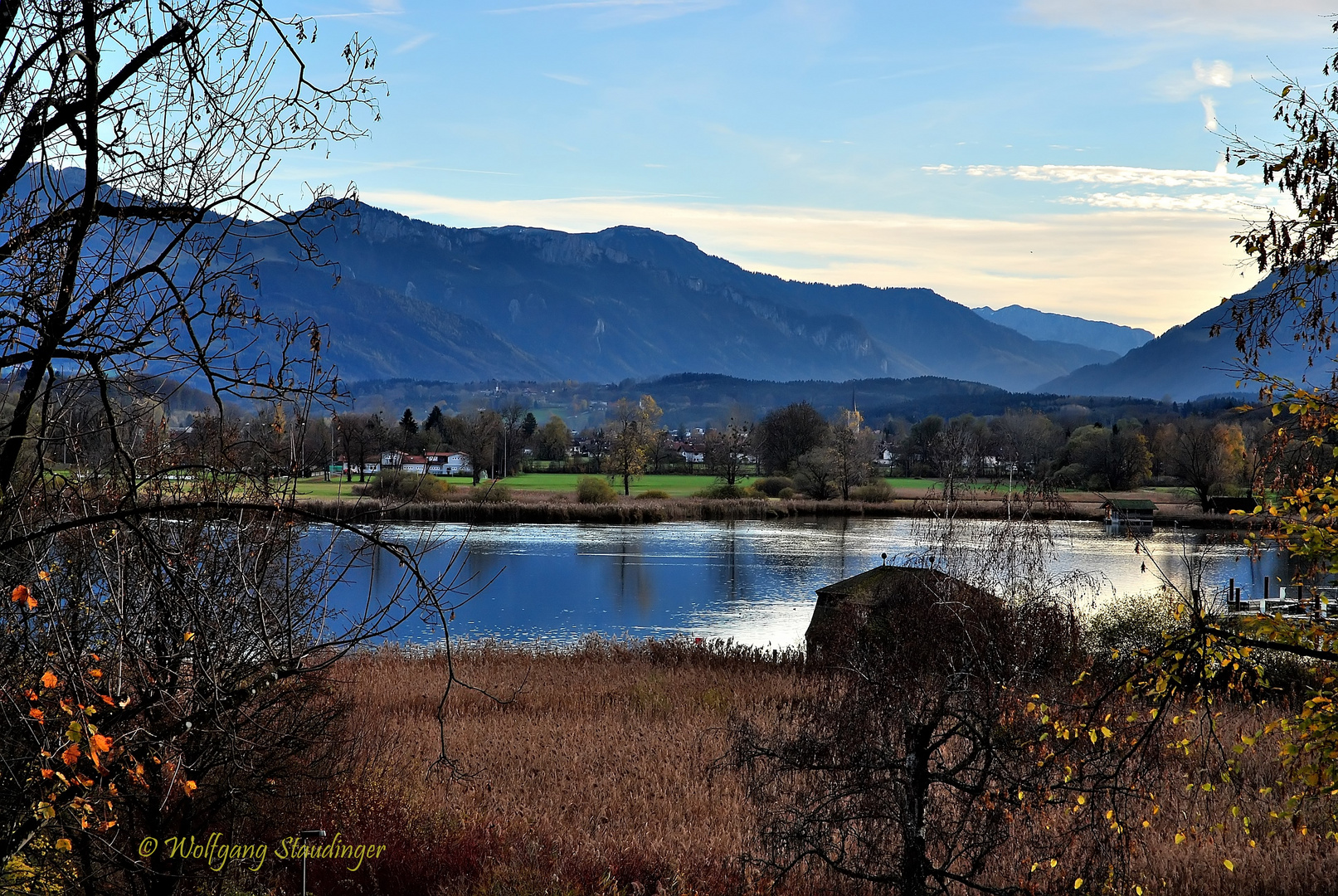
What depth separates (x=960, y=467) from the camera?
30.5 metres

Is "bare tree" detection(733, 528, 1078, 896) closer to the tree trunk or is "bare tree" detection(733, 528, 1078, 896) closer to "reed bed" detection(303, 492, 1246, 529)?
the tree trunk

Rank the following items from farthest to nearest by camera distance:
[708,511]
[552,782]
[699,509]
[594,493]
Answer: [594,493] → [699,509] → [708,511] → [552,782]

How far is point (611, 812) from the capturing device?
416 inches

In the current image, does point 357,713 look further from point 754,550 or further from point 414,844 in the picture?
point 754,550

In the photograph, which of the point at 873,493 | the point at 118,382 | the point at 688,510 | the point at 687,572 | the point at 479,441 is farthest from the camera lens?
the point at 873,493

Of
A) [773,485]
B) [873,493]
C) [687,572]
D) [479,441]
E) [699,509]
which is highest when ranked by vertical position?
[479,441]

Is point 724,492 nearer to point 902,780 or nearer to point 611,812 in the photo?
point 611,812

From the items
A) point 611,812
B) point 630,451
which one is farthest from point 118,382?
point 630,451

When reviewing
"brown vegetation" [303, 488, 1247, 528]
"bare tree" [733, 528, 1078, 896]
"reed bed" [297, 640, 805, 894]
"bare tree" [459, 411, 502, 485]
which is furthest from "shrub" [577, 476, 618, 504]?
"bare tree" [733, 528, 1078, 896]

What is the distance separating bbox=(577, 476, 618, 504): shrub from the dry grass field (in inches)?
1984

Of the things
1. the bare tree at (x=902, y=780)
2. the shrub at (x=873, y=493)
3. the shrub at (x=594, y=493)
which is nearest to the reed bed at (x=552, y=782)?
the bare tree at (x=902, y=780)

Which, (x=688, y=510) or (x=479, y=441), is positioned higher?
(x=479, y=441)

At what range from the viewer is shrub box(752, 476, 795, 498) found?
7881 centimetres

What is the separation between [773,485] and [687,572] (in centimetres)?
3828
